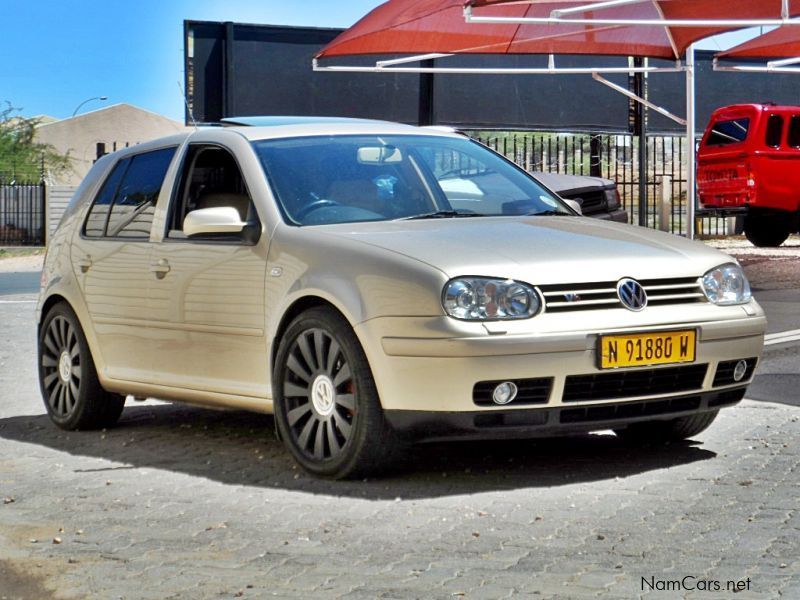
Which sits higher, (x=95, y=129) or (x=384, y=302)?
(x=384, y=302)

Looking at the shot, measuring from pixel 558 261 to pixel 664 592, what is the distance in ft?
6.73

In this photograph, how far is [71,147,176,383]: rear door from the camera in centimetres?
797

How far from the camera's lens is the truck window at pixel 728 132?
27125 millimetres

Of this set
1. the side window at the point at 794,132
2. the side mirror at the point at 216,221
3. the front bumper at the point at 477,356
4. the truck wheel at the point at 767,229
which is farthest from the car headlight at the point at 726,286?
the truck wheel at the point at 767,229

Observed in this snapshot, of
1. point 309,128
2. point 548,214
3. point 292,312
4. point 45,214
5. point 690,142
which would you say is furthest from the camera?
point 45,214

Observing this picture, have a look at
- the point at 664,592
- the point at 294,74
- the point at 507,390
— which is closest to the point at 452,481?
the point at 507,390

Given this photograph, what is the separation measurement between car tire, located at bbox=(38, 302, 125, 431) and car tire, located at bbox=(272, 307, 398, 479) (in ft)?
6.28

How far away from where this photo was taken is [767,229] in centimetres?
2812

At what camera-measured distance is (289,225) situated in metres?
7.00

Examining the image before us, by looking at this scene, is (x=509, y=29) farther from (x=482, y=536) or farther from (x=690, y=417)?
(x=482, y=536)

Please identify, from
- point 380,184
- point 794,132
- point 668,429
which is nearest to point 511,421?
point 668,429

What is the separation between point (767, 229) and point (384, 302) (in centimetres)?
2291

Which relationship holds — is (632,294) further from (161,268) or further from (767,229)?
(767,229)

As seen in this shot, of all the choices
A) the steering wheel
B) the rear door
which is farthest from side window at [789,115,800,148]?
the steering wheel
